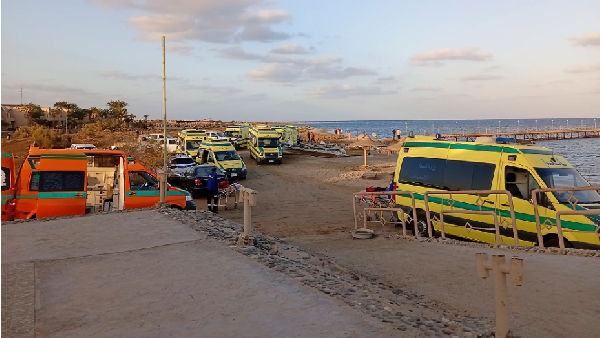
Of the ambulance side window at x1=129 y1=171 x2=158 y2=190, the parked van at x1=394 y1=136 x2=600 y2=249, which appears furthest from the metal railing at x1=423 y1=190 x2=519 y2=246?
the ambulance side window at x1=129 y1=171 x2=158 y2=190

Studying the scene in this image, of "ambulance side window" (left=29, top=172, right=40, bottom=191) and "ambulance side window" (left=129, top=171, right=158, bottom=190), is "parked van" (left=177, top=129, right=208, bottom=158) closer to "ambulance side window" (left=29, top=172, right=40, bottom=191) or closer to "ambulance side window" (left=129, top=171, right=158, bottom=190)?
"ambulance side window" (left=129, top=171, right=158, bottom=190)

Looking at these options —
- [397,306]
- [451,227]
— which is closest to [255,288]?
[397,306]

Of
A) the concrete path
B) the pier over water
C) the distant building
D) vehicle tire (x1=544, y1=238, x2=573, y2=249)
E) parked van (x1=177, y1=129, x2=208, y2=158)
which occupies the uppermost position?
the distant building

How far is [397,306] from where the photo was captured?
575 cm

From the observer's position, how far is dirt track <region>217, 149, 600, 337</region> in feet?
18.3

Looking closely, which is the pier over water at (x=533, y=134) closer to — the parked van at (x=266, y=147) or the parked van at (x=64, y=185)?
the parked van at (x=266, y=147)

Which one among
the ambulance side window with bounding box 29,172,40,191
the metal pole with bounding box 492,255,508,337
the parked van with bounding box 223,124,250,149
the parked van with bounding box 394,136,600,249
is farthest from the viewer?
the parked van with bounding box 223,124,250,149

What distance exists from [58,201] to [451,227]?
1012 centimetres

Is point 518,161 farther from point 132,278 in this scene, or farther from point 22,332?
point 22,332

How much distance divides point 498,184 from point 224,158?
18.2 m

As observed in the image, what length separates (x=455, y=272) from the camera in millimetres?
7918

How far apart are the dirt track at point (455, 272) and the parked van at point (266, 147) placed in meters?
17.5

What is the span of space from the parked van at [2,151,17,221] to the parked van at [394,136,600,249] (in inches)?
401

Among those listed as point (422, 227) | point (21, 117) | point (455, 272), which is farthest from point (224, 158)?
point (21, 117)
